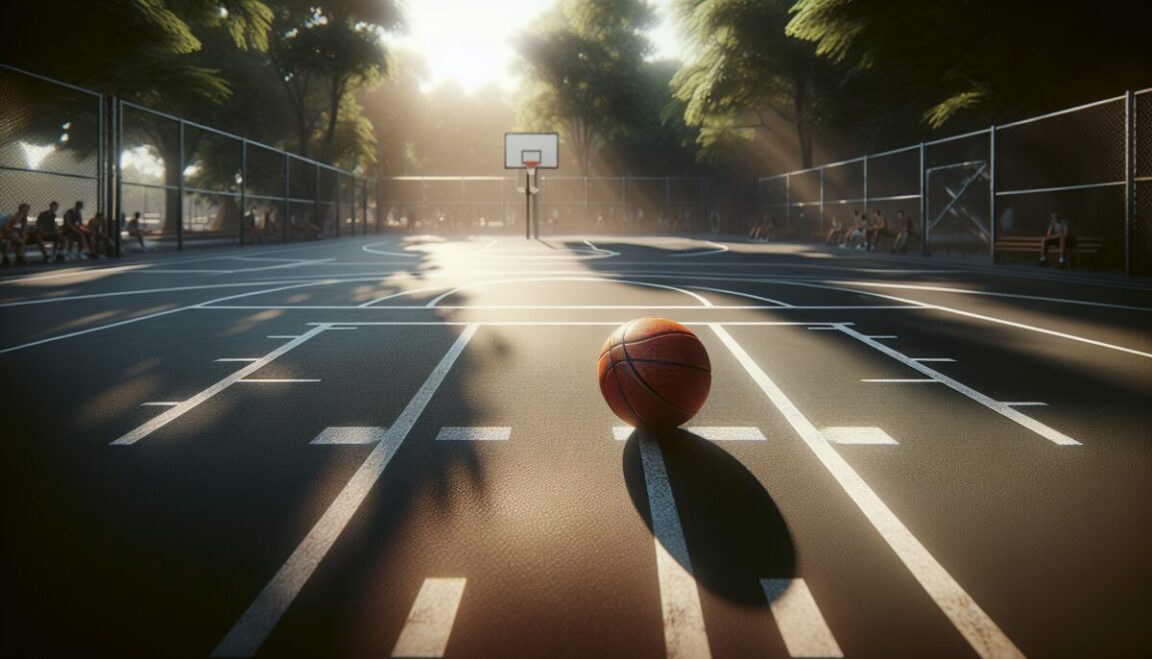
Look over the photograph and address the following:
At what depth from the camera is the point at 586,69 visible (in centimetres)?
6106

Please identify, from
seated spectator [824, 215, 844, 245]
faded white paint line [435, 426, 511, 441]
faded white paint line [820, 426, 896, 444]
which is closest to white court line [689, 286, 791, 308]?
faded white paint line [820, 426, 896, 444]

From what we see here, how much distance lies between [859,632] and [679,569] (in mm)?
766

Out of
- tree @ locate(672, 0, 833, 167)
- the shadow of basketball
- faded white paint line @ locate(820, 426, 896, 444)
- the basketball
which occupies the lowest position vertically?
the shadow of basketball

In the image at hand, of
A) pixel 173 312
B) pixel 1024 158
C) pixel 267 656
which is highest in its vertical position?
pixel 1024 158

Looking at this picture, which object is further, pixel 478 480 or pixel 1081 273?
pixel 1081 273

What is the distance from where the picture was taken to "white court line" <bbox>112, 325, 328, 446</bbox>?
5.74m

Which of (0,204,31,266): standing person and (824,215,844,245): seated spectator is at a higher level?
(824,215,844,245): seated spectator

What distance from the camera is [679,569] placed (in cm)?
361

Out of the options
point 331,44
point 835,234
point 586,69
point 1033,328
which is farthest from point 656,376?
point 586,69

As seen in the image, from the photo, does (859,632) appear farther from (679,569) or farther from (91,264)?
(91,264)

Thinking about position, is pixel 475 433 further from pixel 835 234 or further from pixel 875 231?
pixel 835 234

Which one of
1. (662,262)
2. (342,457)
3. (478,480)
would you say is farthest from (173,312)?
(662,262)

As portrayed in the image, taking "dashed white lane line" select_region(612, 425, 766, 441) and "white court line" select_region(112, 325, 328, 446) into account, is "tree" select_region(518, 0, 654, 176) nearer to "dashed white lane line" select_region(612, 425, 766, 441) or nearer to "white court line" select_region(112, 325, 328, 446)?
"white court line" select_region(112, 325, 328, 446)

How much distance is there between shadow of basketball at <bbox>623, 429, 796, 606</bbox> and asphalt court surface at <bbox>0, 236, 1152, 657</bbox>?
0.02 m
